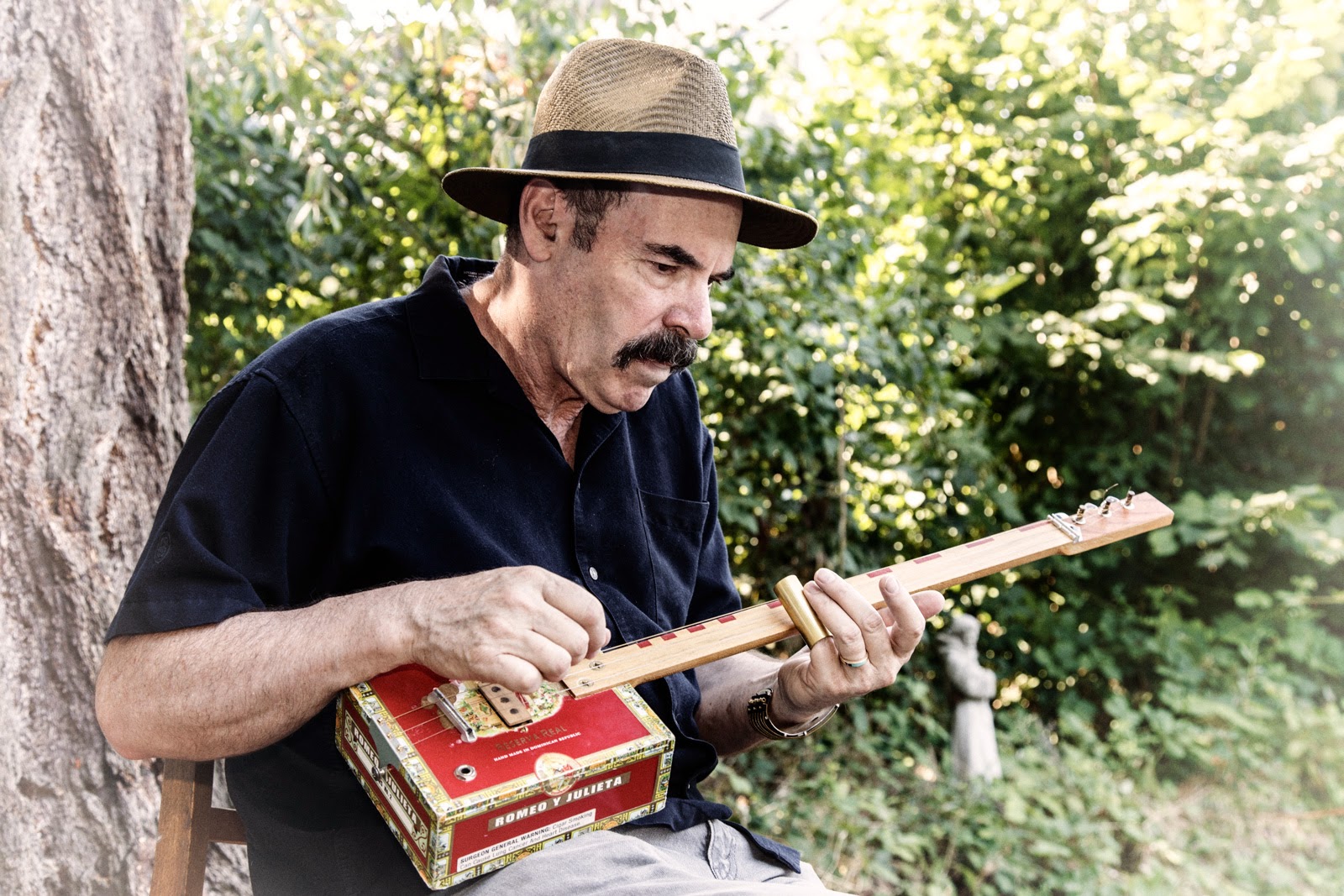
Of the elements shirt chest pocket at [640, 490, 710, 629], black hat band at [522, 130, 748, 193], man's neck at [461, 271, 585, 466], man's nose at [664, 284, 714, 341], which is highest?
black hat band at [522, 130, 748, 193]

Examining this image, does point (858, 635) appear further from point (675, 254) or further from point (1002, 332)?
point (1002, 332)

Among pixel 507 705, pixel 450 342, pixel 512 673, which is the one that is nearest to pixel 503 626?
pixel 512 673

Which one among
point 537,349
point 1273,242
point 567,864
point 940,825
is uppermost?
point 537,349

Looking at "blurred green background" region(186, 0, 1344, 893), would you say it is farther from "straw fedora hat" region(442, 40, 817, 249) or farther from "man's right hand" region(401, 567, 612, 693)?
"man's right hand" region(401, 567, 612, 693)

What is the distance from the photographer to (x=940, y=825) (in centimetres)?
358

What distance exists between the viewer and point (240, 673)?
1347mm

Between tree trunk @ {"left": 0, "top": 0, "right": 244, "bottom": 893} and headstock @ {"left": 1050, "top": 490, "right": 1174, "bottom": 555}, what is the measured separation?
5.83 ft

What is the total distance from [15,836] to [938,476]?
136 inches

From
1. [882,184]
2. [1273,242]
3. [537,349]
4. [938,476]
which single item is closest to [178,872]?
[537,349]

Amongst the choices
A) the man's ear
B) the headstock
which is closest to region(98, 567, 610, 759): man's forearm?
the man's ear

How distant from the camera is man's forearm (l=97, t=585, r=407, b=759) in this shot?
135 centimetres

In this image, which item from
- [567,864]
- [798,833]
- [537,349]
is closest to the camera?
[567,864]

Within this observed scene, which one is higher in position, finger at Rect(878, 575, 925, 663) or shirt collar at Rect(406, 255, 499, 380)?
shirt collar at Rect(406, 255, 499, 380)

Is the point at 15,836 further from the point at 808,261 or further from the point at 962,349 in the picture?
the point at 962,349
